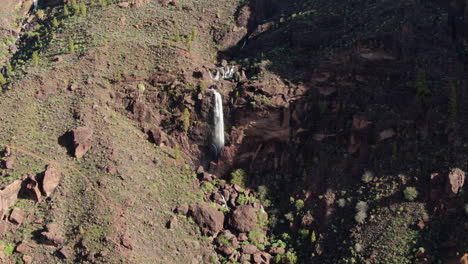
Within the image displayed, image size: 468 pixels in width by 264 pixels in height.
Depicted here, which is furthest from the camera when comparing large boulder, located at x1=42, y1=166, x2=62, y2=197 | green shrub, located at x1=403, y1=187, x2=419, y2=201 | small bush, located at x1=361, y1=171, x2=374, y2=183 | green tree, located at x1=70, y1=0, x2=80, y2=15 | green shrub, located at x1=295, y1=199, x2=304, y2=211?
green tree, located at x1=70, y1=0, x2=80, y2=15

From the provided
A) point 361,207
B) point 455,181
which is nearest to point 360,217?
point 361,207

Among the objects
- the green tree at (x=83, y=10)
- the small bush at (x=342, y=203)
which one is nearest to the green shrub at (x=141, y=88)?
the green tree at (x=83, y=10)

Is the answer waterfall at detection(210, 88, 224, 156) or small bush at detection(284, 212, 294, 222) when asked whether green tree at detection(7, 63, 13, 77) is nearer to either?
waterfall at detection(210, 88, 224, 156)

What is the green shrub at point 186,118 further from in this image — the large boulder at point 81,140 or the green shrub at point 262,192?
the green shrub at point 262,192

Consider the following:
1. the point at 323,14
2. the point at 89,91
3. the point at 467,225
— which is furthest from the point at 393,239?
the point at 89,91

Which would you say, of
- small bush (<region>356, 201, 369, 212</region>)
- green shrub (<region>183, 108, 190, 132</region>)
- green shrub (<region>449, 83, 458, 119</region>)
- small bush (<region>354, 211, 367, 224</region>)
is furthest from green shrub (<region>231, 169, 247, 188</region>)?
green shrub (<region>449, 83, 458, 119</region>)

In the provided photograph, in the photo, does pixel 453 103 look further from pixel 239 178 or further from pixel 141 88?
pixel 141 88

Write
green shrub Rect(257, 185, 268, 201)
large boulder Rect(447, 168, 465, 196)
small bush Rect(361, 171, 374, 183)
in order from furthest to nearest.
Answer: green shrub Rect(257, 185, 268, 201) < small bush Rect(361, 171, 374, 183) < large boulder Rect(447, 168, 465, 196)
